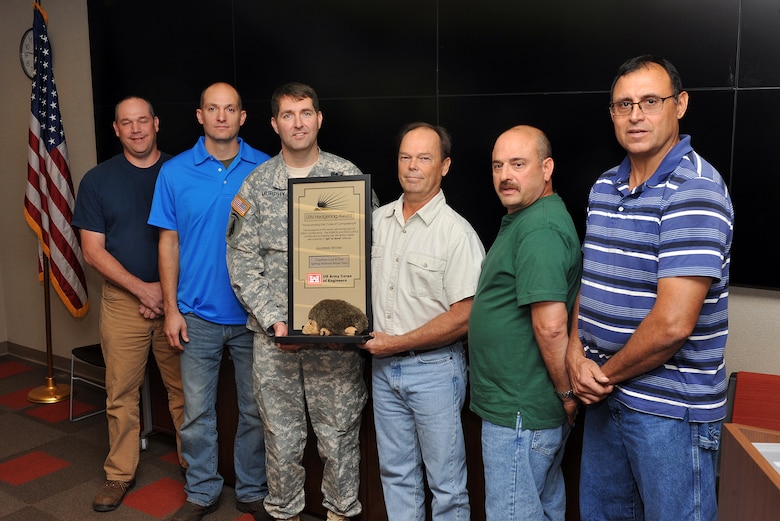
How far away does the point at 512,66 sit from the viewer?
2.80 meters

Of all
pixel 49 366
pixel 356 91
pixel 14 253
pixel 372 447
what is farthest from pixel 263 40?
pixel 14 253

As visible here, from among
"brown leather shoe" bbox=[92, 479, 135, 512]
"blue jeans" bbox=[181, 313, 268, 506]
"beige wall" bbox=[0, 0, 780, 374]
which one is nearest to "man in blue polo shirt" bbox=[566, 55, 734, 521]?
"blue jeans" bbox=[181, 313, 268, 506]

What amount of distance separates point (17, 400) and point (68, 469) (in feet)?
4.42

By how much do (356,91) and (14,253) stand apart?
358 cm

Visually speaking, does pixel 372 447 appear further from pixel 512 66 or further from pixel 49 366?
pixel 49 366

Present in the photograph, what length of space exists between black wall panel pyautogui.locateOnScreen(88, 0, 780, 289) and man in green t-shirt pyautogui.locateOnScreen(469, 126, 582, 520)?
71 centimetres

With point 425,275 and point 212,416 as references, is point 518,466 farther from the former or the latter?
point 212,416

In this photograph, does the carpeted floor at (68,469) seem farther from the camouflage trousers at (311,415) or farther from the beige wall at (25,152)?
the beige wall at (25,152)

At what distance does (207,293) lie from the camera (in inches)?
115

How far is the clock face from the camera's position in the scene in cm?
488

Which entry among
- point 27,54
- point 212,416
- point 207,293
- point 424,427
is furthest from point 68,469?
point 27,54

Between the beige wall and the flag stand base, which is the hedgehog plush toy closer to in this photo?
the beige wall

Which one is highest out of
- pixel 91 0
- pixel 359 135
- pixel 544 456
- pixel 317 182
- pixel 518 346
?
pixel 91 0

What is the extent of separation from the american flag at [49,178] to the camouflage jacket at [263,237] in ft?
7.71
